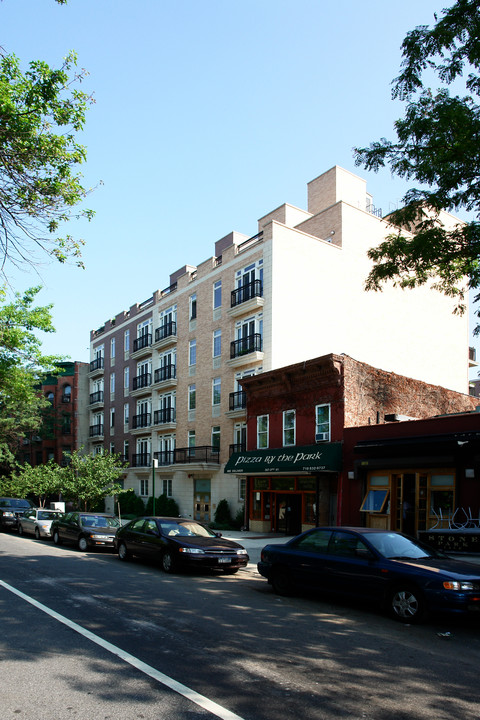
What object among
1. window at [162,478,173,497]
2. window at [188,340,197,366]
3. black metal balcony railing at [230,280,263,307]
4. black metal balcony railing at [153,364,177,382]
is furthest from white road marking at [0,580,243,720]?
window at [162,478,173,497]

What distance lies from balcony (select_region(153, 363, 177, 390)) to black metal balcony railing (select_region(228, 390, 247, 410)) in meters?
7.59

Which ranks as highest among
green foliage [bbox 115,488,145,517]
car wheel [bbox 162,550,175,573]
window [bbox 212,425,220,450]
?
window [bbox 212,425,220,450]

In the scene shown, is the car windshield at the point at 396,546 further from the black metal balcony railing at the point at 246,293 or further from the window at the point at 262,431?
the black metal balcony railing at the point at 246,293

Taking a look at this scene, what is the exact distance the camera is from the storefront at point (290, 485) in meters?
23.4

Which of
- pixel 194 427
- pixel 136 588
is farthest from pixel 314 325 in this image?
pixel 136 588

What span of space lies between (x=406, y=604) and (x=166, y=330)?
33.1 meters

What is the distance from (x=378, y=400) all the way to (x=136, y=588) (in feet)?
50.9

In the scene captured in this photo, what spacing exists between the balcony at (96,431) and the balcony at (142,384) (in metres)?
8.40

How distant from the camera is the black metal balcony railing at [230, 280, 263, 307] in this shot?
31094 mm

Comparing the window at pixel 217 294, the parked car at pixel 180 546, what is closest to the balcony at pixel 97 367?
the window at pixel 217 294

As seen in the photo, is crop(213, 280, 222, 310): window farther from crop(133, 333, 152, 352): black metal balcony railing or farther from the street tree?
the street tree

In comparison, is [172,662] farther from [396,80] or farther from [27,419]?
[27,419]

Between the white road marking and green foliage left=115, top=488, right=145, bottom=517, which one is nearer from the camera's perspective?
the white road marking

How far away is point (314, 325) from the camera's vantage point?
32.4 metres
